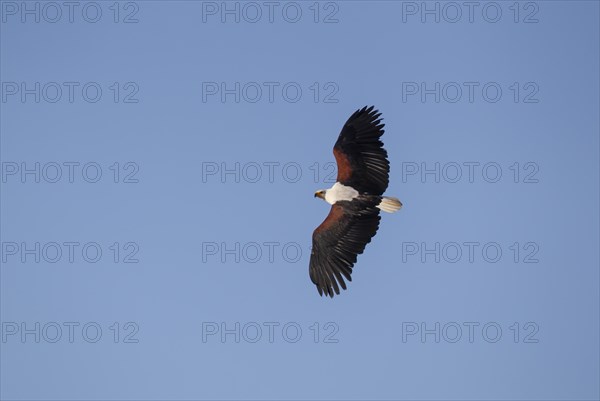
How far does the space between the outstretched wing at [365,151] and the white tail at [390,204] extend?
302 mm

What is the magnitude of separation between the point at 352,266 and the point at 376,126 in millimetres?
4751

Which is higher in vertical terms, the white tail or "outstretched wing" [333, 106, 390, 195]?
"outstretched wing" [333, 106, 390, 195]

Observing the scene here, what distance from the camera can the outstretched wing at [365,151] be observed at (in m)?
34.1

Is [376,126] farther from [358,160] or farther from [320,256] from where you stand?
[320,256]

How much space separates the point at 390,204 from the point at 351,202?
134 centimetres

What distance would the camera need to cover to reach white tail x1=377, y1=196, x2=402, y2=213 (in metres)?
34.3

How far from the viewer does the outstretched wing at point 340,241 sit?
1378 inches

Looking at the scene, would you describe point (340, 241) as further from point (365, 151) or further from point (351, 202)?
point (365, 151)

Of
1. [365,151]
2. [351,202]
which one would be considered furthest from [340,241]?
[365,151]

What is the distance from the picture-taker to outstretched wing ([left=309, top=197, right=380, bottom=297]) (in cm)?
3500

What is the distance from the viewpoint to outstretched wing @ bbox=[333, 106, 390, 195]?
34.1 meters

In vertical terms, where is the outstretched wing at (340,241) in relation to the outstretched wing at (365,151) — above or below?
below

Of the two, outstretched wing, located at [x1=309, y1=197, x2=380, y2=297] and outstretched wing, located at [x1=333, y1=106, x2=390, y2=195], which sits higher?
outstretched wing, located at [x1=333, y1=106, x2=390, y2=195]

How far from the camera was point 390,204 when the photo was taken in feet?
113
